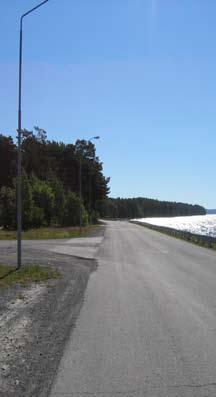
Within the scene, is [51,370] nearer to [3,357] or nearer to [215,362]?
[3,357]

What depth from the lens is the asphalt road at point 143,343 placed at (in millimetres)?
6332

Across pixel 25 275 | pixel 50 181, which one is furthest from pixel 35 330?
pixel 50 181

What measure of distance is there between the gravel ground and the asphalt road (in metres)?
0.21

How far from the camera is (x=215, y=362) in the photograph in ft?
24.0

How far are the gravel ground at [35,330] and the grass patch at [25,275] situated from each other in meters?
0.58

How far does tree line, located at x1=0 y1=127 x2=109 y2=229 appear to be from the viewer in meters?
71.3

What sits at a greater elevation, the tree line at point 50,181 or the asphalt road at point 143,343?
the tree line at point 50,181

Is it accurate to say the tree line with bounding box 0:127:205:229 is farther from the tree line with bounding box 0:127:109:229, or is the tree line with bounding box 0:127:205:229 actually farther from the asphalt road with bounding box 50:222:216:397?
the asphalt road with bounding box 50:222:216:397

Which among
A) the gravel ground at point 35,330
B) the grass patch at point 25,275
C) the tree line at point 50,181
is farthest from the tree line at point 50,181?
the gravel ground at point 35,330

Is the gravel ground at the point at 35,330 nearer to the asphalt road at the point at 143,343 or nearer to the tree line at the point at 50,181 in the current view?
the asphalt road at the point at 143,343

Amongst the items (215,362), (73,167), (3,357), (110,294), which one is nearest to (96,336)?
(3,357)

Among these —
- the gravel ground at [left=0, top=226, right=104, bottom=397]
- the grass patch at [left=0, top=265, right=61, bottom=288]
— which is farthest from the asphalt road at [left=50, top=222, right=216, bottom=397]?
the grass patch at [left=0, top=265, right=61, bottom=288]

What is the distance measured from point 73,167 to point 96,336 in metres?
103

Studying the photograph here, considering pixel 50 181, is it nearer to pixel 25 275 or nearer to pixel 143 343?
pixel 25 275
